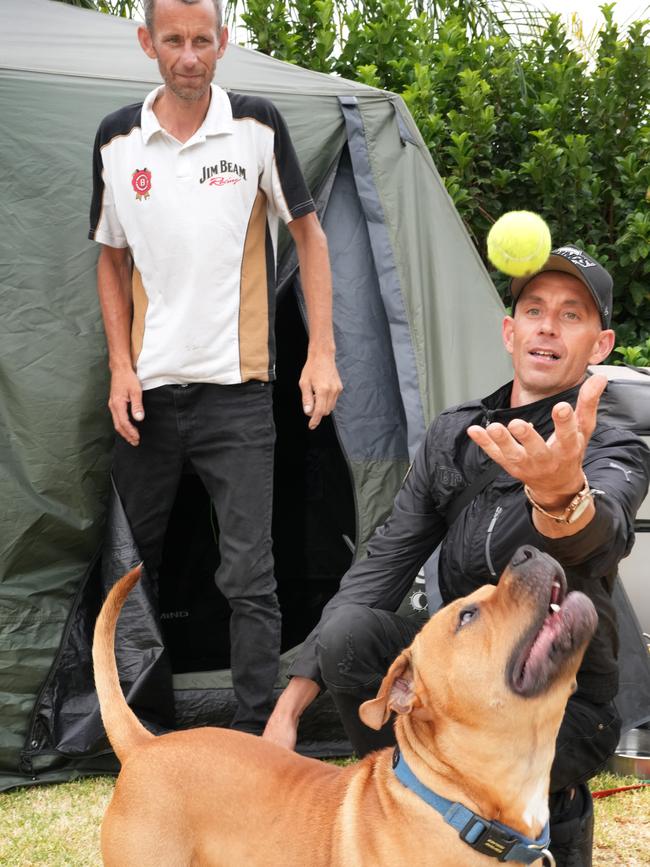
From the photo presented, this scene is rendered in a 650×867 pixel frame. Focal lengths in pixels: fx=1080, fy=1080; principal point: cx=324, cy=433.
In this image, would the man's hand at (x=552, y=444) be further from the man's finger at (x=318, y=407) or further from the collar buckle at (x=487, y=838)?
the man's finger at (x=318, y=407)

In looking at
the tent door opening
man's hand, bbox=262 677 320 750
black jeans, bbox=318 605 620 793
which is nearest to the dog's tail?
man's hand, bbox=262 677 320 750

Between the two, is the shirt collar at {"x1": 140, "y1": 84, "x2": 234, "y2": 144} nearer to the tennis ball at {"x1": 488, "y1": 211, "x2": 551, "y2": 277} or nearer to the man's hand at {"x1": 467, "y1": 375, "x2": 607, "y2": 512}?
the tennis ball at {"x1": 488, "y1": 211, "x2": 551, "y2": 277}

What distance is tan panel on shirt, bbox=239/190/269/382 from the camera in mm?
3350

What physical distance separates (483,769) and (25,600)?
6.35 feet

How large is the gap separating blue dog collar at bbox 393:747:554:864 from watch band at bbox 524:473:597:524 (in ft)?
1.92

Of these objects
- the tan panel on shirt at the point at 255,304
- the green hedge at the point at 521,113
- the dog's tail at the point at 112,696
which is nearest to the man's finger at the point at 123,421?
the tan panel on shirt at the point at 255,304

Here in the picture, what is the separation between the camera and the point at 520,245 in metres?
2.81

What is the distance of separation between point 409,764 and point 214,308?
1.64 m

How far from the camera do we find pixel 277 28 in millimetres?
6066

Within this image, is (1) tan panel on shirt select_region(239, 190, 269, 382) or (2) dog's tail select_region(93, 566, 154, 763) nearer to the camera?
(2) dog's tail select_region(93, 566, 154, 763)

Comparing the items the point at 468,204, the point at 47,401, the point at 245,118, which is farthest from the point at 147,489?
the point at 468,204

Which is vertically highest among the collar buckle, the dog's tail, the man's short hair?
the man's short hair

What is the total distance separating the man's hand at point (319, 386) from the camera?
11.1 ft

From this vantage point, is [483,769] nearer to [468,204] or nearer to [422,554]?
[422,554]
